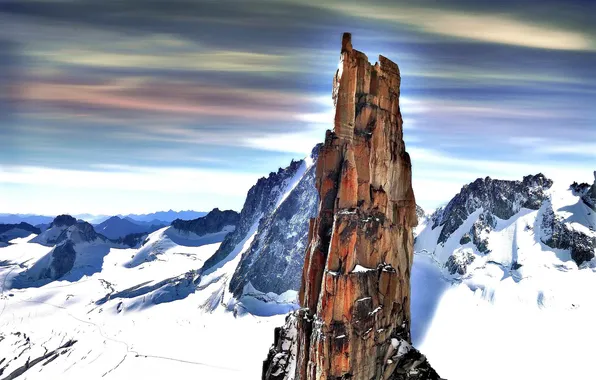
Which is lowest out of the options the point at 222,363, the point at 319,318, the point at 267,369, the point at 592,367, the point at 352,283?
the point at 222,363

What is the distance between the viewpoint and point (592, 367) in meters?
169

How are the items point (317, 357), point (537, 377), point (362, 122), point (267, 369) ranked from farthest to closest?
point (537, 377), point (267, 369), point (362, 122), point (317, 357)

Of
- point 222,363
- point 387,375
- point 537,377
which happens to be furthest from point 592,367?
point 387,375

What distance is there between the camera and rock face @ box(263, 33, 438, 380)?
48.7m

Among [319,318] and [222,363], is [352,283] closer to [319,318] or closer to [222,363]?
[319,318]

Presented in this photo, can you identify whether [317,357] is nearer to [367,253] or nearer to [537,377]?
[367,253]

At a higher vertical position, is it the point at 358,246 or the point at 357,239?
the point at 357,239

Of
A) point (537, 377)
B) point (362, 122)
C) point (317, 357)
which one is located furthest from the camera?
point (537, 377)

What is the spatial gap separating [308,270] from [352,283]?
545 cm

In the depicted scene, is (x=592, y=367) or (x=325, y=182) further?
(x=592, y=367)

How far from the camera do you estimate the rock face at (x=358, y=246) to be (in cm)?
4869

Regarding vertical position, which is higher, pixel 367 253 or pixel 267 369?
pixel 367 253

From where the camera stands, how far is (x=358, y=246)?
165ft

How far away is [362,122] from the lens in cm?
5197
